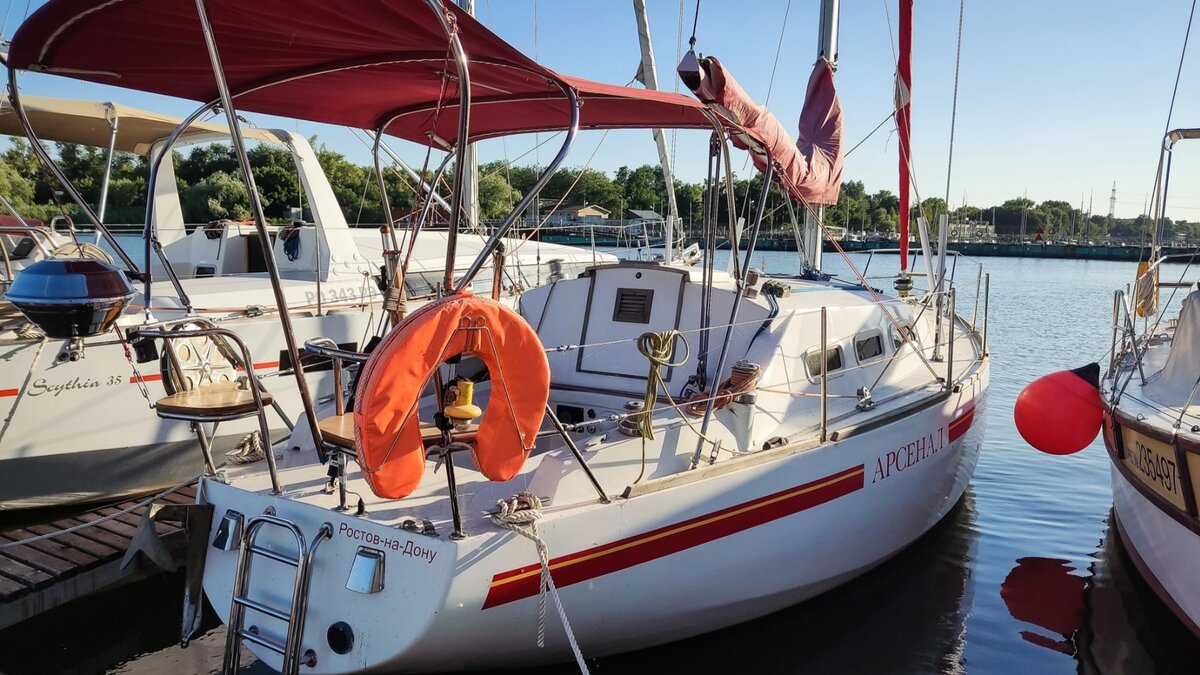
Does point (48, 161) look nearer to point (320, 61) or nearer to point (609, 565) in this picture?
point (320, 61)

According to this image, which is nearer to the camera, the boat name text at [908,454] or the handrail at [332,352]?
the handrail at [332,352]

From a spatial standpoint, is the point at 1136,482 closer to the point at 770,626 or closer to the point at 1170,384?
the point at 1170,384

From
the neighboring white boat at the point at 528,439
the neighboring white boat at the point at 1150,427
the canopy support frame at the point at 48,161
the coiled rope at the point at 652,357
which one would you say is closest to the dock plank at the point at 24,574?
the neighboring white boat at the point at 528,439

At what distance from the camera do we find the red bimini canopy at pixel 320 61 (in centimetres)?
359

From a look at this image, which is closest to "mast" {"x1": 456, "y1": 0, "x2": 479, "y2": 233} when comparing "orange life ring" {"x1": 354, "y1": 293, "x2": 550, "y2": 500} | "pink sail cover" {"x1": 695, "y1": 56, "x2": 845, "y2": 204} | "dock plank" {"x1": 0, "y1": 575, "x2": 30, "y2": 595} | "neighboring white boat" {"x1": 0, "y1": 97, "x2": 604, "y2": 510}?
"neighboring white boat" {"x1": 0, "y1": 97, "x2": 604, "y2": 510}

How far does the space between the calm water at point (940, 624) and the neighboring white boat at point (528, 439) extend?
31 cm

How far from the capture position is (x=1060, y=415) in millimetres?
6742

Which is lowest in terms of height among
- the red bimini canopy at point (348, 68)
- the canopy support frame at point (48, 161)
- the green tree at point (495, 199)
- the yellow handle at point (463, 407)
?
the yellow handle at point (463, 407)

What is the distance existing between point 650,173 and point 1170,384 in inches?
2533

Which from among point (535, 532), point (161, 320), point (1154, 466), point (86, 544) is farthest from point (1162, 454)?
point (86, 544)

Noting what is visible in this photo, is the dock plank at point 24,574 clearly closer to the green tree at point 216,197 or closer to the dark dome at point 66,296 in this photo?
the dark dome at point 66,296

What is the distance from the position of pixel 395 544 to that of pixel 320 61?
8.33ft

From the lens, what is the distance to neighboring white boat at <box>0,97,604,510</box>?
749cm

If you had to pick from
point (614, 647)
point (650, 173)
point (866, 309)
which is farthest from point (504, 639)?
point (650, 173)
